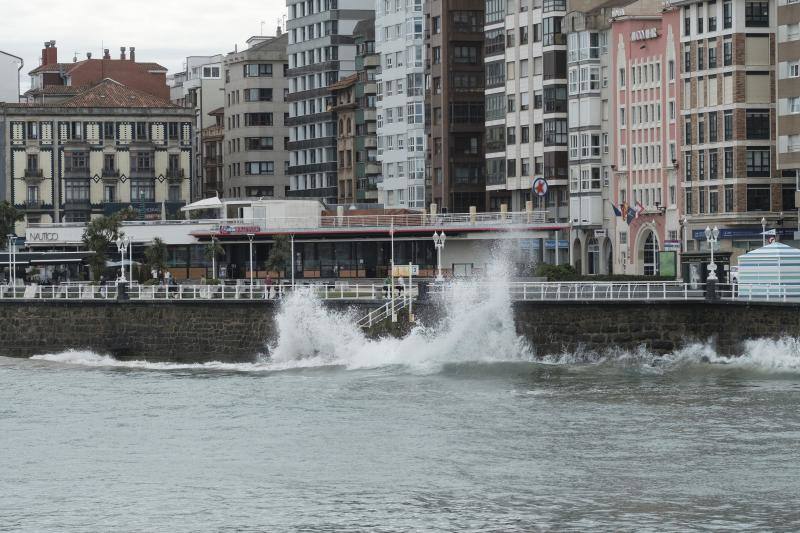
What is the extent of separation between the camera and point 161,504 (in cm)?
5462

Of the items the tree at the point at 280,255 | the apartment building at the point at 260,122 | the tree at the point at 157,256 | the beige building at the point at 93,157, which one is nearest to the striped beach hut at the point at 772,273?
the tree at the point at 280,255

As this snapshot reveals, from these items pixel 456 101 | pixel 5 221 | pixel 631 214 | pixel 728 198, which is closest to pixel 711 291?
pixel 728 198

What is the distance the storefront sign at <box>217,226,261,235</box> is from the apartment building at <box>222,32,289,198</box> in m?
61.3

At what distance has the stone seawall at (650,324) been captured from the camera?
83625mm

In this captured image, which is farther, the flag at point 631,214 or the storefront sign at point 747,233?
the flag at point 631,214

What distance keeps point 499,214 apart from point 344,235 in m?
9.83

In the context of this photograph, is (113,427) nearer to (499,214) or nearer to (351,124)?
(499,214)

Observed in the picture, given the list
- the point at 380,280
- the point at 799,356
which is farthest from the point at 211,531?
the point at 380,280

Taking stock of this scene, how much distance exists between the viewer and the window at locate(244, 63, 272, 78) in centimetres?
19250

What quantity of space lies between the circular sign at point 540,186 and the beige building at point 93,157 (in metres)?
56.7

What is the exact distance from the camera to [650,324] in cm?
8719

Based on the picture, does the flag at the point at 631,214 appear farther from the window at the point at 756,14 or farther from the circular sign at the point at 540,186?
the window at the point at 756,14

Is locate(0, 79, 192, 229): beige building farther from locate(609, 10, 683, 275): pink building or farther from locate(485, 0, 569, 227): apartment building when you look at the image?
locate(609, 10, 683, 275): pink building

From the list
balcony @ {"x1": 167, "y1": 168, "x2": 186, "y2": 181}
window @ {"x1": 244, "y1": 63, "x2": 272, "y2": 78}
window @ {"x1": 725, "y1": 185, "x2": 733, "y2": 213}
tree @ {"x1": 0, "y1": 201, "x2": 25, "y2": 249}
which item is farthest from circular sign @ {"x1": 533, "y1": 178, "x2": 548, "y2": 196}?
window @ {"x1": 244, "y1": 63, "x2": 272, "y2": 78}
